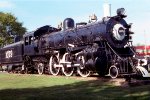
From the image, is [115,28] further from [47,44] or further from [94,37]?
[47,44]

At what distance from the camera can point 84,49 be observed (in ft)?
59.9

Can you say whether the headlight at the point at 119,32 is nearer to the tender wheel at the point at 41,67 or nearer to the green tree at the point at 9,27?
the tender wheel at the point at 41,67

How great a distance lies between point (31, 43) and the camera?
24750mm

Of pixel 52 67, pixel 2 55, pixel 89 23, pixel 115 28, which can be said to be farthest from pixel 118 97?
pixel 2 55

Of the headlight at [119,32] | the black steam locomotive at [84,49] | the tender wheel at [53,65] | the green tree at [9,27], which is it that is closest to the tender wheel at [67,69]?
A: the black steam locomotive at [84,49]

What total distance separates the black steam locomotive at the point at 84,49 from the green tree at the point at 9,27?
38639 millimetres

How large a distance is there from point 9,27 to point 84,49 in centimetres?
4930

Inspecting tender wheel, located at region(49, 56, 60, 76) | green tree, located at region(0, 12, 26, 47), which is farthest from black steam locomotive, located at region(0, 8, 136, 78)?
green tree, located at region(0, 12, 26, 47)

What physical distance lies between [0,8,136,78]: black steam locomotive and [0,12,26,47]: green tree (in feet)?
127

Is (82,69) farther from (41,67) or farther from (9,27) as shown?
(9,27)

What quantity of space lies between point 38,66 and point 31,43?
2.18 metres

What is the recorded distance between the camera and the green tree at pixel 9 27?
205 feet

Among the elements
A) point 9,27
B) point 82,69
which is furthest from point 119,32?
point 9,27

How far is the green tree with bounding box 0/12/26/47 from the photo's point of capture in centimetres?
6244
